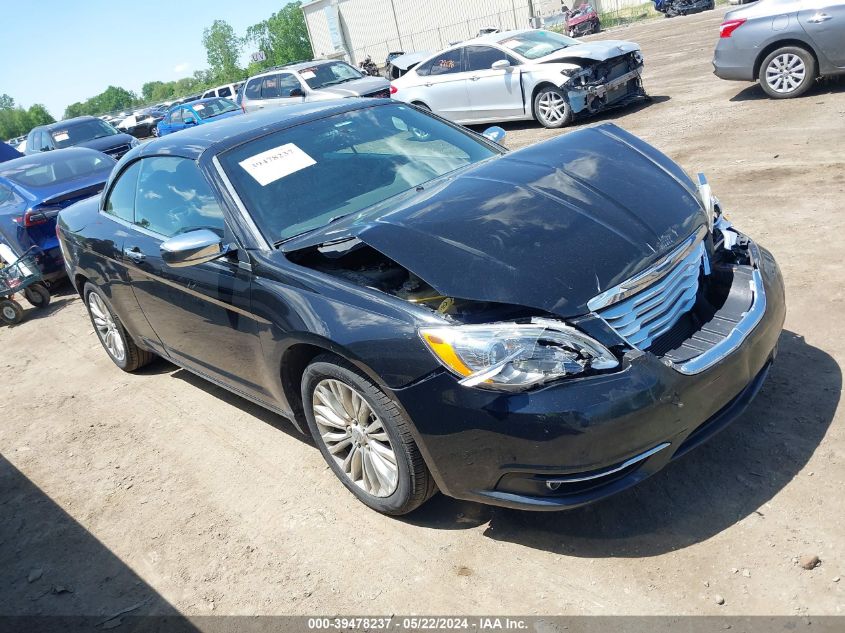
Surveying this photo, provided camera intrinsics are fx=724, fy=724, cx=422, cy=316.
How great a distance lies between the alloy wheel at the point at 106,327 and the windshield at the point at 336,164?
2330 millimetres

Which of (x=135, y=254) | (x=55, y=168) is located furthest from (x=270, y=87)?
(x=135, y=254)

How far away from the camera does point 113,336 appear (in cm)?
561

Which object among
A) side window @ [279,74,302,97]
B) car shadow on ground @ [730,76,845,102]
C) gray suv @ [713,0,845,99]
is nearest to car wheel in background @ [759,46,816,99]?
gray suv @ [713,0,845,99]

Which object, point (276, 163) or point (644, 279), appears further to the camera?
point (276, 163)

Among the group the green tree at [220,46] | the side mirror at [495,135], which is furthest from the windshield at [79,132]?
the green tree at [220,46]

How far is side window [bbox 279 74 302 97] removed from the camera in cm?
1622

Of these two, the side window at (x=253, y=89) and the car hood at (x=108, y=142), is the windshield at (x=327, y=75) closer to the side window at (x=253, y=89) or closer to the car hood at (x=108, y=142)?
the side window at (x=253, y=89)

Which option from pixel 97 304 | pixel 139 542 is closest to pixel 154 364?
pixel 97 304

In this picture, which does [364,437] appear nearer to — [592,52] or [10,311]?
[10,311]

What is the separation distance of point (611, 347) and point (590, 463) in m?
Answer: 0.43

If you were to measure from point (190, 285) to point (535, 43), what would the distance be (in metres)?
9.82

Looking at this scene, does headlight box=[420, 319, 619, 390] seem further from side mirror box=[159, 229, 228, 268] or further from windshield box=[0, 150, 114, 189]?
windshield box=[0, 150, 114, 189]

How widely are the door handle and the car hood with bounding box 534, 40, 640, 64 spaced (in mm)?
8420

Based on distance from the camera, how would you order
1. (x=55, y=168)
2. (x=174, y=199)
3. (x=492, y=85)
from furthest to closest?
(x=492, y=85) → (x=55, y=168) → (x=174, y=199)
